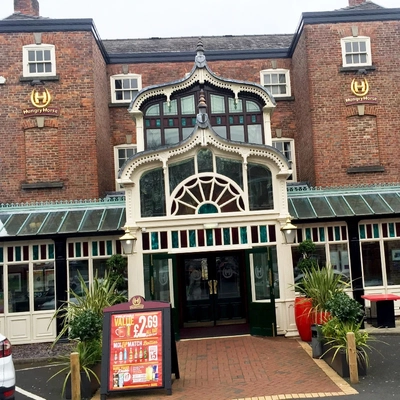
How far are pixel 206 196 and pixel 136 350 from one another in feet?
17.2

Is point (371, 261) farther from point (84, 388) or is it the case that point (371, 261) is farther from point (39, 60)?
point (39, 60)

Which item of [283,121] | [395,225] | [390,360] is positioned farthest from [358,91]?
[390,360]

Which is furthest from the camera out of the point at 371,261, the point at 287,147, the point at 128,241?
the point at 287,147

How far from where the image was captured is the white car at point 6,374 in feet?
21.5

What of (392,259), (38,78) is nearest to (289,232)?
(392,259)

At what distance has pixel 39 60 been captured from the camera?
16.3m

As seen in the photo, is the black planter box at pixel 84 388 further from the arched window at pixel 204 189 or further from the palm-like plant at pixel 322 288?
the palm-like plant at pixel 322 288

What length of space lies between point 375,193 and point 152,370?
947 centimetres

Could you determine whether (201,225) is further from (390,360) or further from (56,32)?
(56,32)

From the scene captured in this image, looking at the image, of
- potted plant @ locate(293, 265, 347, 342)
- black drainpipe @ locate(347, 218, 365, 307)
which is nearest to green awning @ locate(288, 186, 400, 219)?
black drainpipe @ locate(347, 218, 365, 307)

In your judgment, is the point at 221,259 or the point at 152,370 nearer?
the point at 152,370

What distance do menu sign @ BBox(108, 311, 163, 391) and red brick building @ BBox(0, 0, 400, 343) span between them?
362cm

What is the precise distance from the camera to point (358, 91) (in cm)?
1662

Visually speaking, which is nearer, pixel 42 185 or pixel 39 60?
pixel 42 185
